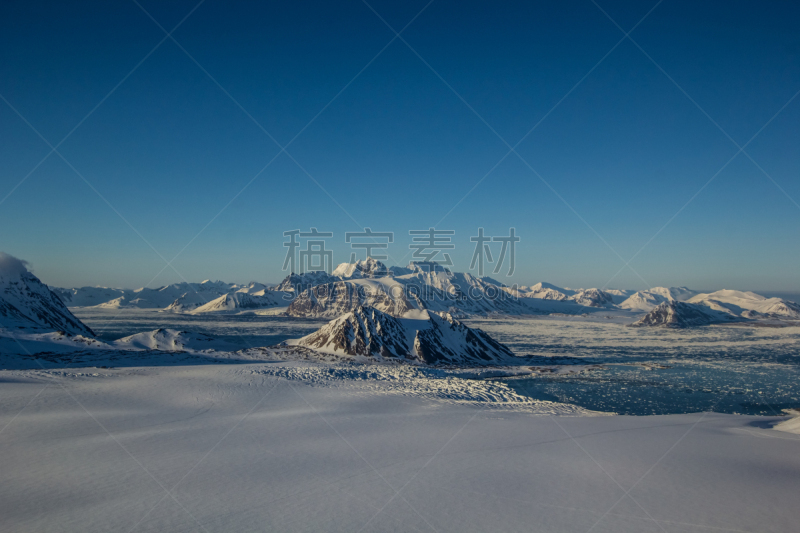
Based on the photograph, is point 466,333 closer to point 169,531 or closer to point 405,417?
point 405,417

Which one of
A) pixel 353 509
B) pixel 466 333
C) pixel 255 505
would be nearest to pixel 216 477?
pixel 255 505

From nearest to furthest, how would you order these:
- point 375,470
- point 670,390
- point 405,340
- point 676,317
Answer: point 375,470, point 670,390, point 405,340, point 676,317

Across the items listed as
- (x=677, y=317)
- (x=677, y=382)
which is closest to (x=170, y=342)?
(x=677, y=382)

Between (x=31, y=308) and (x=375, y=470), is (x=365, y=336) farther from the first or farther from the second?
(x=31, y=308)

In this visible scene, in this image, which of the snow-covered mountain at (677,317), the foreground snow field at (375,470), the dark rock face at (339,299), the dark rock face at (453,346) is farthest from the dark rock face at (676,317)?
the foreground snow field at (375,470)

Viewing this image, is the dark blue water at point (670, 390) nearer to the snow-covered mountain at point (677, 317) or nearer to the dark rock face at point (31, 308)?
the dark rock face at point (31, 308)

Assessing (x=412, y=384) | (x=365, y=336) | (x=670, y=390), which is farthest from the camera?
(x=365, y=336)

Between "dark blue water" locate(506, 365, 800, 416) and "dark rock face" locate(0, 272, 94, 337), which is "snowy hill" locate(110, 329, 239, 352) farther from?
"dark blue water" locate(506, 365, 800, 416)

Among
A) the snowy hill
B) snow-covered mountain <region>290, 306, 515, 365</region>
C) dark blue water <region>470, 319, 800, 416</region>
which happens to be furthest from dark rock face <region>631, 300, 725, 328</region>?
the snowy hill
